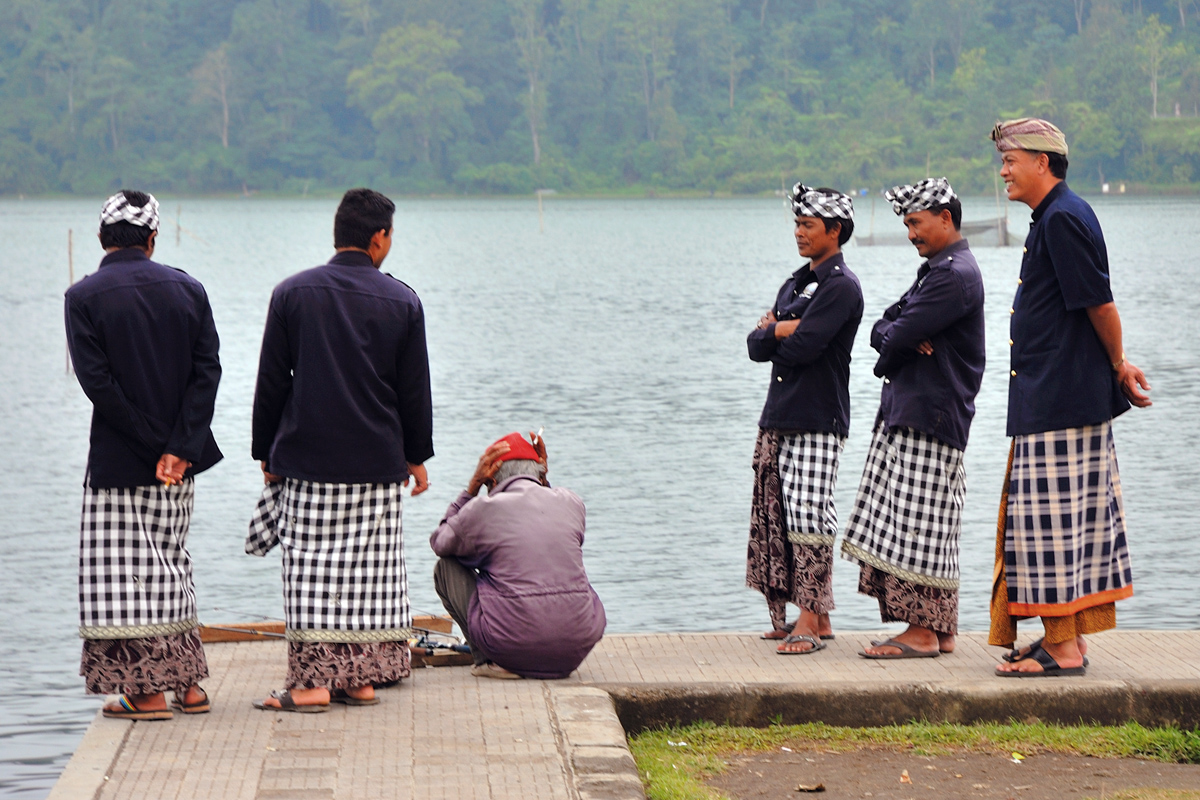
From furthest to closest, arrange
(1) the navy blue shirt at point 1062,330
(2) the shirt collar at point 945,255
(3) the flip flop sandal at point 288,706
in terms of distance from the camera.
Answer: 1. (2) the shirt collar at point 945,255
2. (1) the navy blue shirt at point 1062,330
3. (3) the flip flop sandal at point 288,706

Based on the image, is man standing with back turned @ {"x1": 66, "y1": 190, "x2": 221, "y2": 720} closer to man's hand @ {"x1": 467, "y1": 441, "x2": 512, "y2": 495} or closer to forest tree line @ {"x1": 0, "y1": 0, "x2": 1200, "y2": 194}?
man's hand @ {"x1": 467, "y1": 441, "x2": 512, "y2": 495}

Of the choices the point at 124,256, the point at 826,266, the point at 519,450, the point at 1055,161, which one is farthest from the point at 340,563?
the point at 1055,161

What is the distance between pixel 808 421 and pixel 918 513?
570mm

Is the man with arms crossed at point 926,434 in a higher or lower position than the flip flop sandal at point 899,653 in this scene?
higher

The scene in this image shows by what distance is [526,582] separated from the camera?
5.82 metres

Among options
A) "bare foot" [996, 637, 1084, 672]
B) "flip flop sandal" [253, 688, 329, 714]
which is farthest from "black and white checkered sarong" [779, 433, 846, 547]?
"flip flop sandal" [253, 688, 329, 714]

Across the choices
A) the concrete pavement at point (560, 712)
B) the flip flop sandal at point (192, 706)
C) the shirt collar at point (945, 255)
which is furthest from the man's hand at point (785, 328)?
the flip flop sandal at point (192, 706)

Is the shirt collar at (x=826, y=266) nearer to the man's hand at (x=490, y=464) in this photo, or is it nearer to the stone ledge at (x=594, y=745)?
the man's hand at (x=490, y=464)

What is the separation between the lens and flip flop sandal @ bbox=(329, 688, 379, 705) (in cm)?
562

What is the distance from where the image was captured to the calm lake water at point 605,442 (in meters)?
10.9

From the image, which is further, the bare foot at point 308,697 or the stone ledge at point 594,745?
the bare foot at point 308,697

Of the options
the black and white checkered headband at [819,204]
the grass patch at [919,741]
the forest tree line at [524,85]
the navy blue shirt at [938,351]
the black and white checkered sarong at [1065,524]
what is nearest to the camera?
the grass patch at [919,741]

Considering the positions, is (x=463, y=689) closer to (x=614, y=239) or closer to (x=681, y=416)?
(x=681, y=416)

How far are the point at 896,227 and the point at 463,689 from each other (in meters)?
94.2
